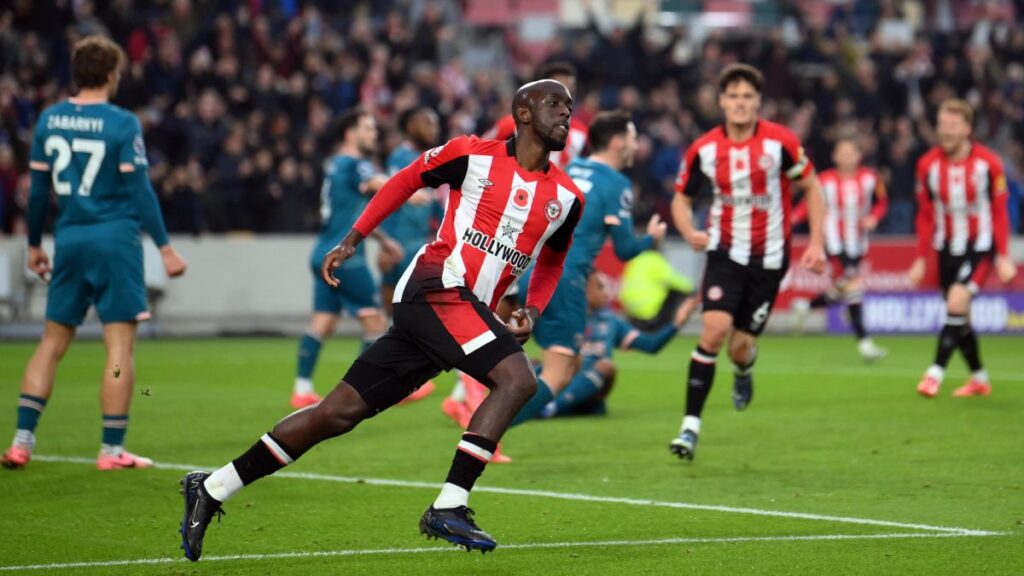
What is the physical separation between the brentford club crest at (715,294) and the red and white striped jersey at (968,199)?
462 cm

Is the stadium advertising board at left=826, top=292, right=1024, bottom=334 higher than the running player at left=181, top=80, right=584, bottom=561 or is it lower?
lower

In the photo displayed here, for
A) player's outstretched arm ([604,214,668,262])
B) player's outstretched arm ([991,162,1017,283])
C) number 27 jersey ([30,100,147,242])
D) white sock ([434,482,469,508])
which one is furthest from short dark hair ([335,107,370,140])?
white sock ([434,482,469,508])

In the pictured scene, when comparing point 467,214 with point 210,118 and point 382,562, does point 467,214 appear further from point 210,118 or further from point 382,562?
point 210,118

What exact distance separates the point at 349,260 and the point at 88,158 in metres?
4.56

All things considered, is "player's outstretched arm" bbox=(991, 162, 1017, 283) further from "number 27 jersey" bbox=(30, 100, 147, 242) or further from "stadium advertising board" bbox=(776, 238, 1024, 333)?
"stadium advertising board" bbox=(776, 238, 1024, 333)

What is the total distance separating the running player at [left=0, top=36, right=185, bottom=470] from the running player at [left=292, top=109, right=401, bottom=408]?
161 inches

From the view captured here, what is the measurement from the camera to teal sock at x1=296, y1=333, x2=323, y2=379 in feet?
45.0

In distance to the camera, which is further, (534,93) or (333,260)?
(534,93)

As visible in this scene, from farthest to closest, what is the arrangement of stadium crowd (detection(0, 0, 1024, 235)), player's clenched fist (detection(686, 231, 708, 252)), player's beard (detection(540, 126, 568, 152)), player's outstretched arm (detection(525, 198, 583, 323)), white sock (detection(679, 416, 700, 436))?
1. stadium crowd (detection(0, 0, 1024, 235))
2. player's clenched fist (detection(686, 231, 708, 252))
3. white sock (detection(679, 416, 700, 436))
4. player's outstretched arm (detection(525, 198, 583, 323))
5. player's beard (detection(540, 126, 568, 152))

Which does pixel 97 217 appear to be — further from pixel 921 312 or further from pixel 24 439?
pixel 921 312

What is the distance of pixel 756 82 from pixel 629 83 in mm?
17458

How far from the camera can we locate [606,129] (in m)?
10.6

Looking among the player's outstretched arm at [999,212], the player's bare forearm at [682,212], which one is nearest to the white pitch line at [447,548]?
the player's bare forearm at [682,212]

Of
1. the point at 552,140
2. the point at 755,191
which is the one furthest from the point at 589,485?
the point at 552,140
